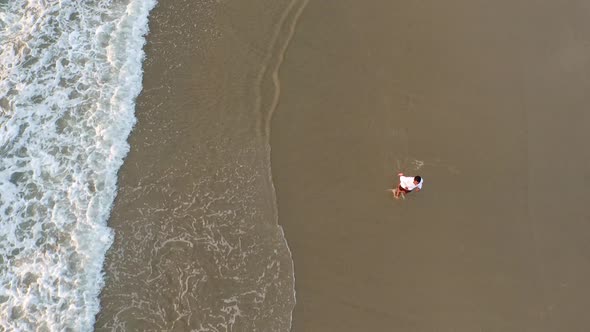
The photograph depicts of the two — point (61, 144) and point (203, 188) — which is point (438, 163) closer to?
point (203, 188)

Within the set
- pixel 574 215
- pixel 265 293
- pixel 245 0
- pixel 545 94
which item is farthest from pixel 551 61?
pixel 265 293

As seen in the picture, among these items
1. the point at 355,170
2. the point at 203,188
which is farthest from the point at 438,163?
the point at 203,188

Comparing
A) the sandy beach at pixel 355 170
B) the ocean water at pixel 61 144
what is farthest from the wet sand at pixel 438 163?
the ocean water at pixel 61 144

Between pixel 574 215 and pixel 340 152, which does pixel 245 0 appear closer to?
pixel 340 152

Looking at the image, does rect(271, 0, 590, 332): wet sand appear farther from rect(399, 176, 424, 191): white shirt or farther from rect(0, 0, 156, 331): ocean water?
rect(0, 0, 156, 331): ocean water

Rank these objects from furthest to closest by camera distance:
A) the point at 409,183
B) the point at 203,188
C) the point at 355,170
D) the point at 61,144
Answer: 1. the point at 61,144
2. the point at 355,170
3. the point at 203,188
4. the point at 409,183
